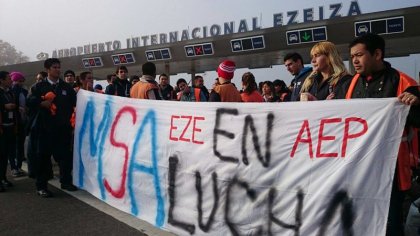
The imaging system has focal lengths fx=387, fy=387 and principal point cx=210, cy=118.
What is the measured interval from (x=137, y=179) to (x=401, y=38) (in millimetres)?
13228

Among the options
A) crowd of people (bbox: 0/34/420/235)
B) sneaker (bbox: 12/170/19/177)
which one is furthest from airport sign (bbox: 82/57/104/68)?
sneaker (bbox: 12/170/19/177)

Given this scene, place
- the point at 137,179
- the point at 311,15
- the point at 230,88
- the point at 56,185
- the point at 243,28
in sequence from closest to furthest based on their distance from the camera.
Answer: the point at 137,179 < the point at 230,88 < the point at 56,185 < the point at 311,15 < the point at 243,28

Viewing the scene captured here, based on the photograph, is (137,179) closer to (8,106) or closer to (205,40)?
(8,106)

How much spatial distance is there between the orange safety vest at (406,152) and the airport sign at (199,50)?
15.6m

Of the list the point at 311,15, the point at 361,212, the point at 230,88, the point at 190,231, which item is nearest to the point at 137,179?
the point at 190,231

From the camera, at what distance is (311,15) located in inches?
690

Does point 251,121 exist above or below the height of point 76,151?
above

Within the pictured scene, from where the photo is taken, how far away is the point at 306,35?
1516 centimetres

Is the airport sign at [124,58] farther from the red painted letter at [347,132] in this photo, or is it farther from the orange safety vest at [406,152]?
the orange safety vest at [406,152]

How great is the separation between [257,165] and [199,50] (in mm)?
15684

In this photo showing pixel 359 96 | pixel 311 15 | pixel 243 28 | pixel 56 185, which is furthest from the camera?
pixel 243 28

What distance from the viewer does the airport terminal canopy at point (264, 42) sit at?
13.6 meters

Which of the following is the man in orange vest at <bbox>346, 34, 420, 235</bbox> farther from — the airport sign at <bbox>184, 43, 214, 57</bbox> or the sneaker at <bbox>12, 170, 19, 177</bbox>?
the airport sign at <bbox>184, 43, 214, 57</bbox>

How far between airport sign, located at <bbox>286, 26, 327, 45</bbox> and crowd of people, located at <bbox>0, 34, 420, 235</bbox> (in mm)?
7863
